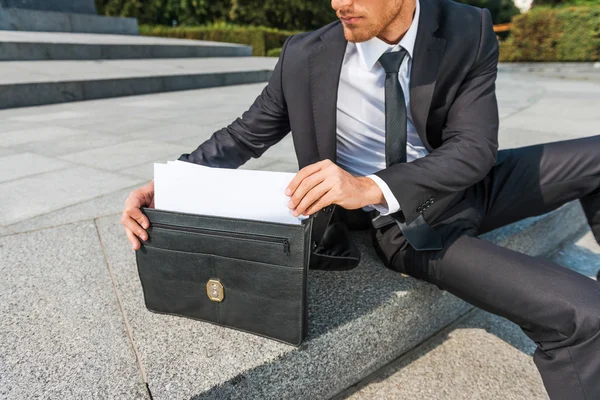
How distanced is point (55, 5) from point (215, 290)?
54.5ft

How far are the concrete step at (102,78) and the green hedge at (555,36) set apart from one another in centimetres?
1206

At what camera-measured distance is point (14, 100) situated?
6.91 m

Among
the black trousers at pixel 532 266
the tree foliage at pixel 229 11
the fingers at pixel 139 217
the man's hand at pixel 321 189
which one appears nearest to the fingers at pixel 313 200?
the man's hand at pixel 321 189

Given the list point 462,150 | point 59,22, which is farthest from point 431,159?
point 59,22

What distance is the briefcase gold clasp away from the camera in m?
1.39

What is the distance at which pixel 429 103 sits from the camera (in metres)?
1.67

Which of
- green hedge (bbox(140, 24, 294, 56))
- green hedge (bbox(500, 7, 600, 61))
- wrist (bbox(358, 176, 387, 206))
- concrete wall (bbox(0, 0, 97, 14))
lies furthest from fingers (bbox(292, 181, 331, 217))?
green hedge (bbox(140, 24, 294, 56))

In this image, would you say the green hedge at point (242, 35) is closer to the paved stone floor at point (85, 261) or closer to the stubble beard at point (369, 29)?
the paved stone floor at point (85, 261)

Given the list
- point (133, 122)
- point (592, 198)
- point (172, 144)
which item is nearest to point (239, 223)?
point (592, 198)

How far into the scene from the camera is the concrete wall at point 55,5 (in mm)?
13434

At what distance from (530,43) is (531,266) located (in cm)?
1957

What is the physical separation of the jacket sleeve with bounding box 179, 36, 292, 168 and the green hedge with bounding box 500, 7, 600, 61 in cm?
1814

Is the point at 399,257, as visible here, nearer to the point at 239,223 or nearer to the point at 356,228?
the point at 356,228

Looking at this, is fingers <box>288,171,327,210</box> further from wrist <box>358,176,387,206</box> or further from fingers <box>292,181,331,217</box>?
wrist <box>358,176,387,206</box>
